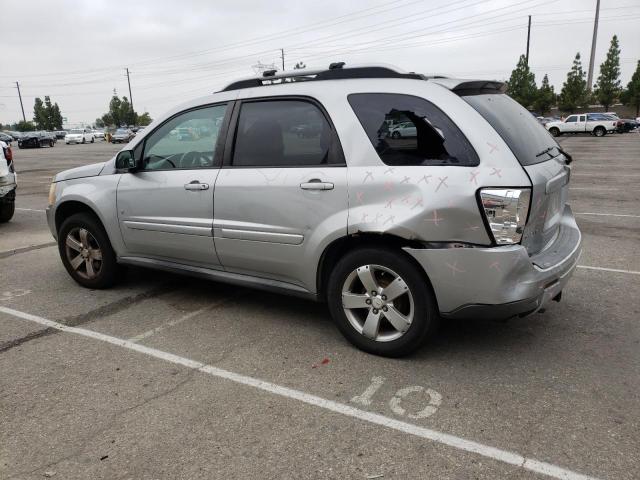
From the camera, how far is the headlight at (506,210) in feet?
9.88

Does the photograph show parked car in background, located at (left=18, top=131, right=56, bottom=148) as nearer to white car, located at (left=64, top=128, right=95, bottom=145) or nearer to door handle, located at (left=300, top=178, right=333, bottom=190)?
white car, located at (left=64, top=128, right=95, bottom=145)

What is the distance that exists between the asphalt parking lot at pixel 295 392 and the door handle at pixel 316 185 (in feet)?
3.69

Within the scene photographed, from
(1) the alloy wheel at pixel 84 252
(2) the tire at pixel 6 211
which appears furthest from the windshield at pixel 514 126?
(2) the tire at pixel 6 211

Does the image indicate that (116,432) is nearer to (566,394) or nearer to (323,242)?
(323,242)

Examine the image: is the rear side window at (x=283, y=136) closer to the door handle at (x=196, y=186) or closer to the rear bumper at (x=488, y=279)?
the door handle at (x=196, y=186)

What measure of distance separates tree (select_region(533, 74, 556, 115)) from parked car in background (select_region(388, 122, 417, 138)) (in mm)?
71064

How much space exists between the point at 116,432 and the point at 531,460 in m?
2.06

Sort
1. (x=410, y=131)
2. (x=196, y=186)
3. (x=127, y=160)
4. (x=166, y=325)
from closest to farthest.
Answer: (x=410, y=131) → (x=196, y=186) → (x=166, y=325) → (x=127, y=160)

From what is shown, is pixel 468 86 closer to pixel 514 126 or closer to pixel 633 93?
pixel 514 126

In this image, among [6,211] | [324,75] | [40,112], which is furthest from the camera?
[40,112]

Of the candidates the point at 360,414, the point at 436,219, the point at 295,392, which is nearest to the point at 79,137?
the point at 295,392

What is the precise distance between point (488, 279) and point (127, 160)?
3179 millimetres

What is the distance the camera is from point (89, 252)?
202 inches

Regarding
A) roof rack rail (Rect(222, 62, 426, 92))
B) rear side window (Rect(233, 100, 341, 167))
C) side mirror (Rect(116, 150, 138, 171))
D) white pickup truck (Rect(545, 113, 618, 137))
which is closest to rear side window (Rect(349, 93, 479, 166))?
roof rack rail (Rect(222, 62, 426, 92))
